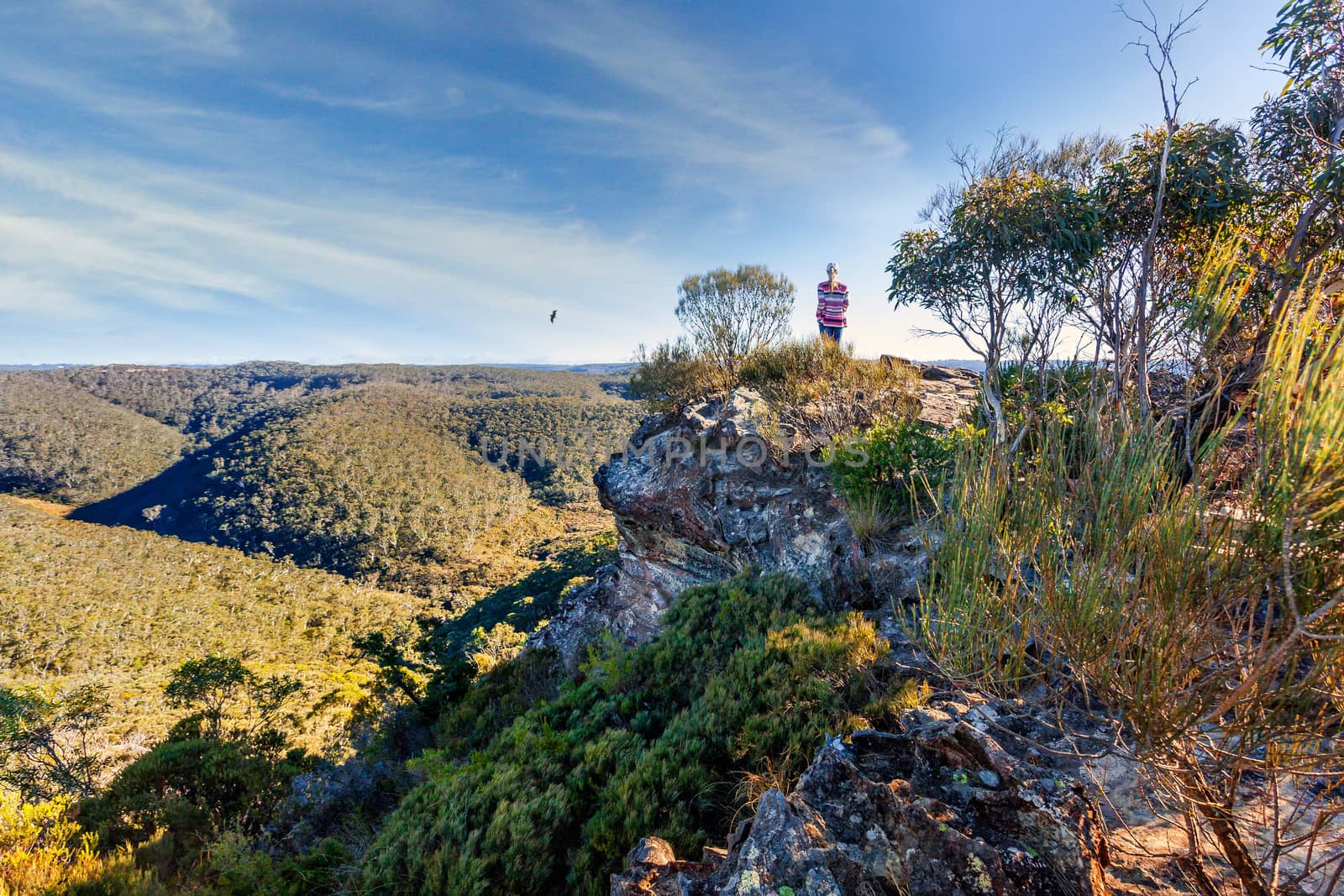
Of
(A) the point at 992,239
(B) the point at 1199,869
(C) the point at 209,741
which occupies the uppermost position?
(A) the point at 992,239

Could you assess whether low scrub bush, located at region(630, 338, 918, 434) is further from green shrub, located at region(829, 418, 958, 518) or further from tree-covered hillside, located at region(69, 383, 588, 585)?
tree-covered hillside, located at region(69, 383, 588, 585)

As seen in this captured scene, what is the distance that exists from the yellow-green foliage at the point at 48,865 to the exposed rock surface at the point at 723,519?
6046 mm

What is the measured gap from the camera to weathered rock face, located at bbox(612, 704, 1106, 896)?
2.12m

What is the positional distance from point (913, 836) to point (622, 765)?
2.19 m

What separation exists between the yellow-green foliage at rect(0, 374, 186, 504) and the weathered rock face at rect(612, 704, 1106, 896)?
131 m

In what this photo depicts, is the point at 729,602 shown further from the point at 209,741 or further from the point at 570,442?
the point at 570,442

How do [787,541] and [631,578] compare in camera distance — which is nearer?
[787,541]

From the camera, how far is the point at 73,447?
9238 centimetres

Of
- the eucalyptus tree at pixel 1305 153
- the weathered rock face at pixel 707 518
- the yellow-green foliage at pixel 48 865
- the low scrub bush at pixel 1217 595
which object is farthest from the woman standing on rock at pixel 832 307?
the yellow-green foliage at pixel 48 865

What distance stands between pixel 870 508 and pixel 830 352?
202 inches

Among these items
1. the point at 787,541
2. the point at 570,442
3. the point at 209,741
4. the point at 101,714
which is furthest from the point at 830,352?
the point at 570,442

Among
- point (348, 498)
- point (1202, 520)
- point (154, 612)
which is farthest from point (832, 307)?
point (348, 498)

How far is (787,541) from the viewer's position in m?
8.66

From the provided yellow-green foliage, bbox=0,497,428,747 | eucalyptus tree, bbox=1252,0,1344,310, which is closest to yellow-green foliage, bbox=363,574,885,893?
eucalyptus tree, bbox=1252,0,1344,310
